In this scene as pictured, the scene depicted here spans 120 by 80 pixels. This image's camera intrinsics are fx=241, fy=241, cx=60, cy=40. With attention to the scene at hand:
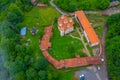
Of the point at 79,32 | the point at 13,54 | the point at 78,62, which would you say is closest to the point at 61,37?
the point at 79,32

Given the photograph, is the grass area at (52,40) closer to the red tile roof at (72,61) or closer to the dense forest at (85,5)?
the red tile roof at (72,61)

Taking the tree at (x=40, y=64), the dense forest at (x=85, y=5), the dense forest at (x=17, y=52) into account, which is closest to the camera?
the dense forest at (x=17, y=52)

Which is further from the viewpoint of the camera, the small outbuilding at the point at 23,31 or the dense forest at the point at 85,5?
the dense forest at the point at 85,5

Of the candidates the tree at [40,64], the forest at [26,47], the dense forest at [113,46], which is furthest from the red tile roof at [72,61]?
the dense forest at [113,46]

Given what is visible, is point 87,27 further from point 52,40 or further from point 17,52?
point 17,52

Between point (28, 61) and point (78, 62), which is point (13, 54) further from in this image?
point (78, 62)

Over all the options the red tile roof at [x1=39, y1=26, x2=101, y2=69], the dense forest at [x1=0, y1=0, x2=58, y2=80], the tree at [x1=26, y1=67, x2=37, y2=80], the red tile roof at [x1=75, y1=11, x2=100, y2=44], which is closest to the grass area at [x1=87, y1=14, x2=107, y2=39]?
the red tile roof at [x1=75, y1=11, x2=100, y2=44]

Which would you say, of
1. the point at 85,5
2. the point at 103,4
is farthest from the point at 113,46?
the point at 85,5
